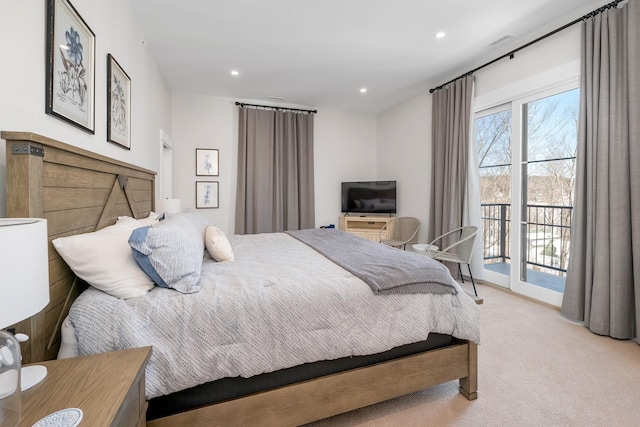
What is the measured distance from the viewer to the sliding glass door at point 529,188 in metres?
2.90

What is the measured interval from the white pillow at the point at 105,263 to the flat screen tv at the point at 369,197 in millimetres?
4137

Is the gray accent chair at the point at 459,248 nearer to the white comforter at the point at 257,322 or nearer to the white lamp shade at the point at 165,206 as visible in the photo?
the white comforter at the point at 257,322

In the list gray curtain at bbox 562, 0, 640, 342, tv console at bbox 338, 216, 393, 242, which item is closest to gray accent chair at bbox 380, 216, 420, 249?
tv console at bbox 338, 216, 393, 242

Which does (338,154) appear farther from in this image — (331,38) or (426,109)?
(331,38)

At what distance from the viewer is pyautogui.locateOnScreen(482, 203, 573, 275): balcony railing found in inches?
117

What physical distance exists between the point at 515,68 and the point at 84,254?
400 cm

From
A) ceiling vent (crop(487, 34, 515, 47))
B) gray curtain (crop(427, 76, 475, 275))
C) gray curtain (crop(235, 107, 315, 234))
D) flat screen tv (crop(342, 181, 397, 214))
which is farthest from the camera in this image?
flat screen tv (crop(342, 181, 397, 214))

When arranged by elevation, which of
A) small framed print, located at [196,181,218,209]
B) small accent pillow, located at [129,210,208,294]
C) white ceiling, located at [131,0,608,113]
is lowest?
small accent pillow, located at [129,210,208,294]

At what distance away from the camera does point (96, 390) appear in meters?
0.79

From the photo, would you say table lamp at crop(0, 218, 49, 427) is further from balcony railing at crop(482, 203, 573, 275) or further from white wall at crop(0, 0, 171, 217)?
balcony railing at crop(482, 203, 573, 275)

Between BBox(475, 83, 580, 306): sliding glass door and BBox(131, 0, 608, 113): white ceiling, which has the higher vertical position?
BBox(131, 0, 608, 113): white ceiling

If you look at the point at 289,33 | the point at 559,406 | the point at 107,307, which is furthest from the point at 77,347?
the point at 289,33

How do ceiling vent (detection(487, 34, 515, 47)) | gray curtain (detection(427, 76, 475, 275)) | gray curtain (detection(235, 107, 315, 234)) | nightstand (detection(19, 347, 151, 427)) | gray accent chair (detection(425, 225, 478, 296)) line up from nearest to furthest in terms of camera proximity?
1. nightstand (detection(19, 347, 151, 427))
2. ceiling vent (detection(487, 34, 515, 47))
3. gray accent chair (detection(425, 225, 478, 296))
4. gray curtain (detection(427, 76, 475, 275))
5. gray curtain (detection(235, 107, 315, 234))

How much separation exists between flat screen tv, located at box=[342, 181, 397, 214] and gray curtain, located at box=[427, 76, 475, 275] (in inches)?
34.4
